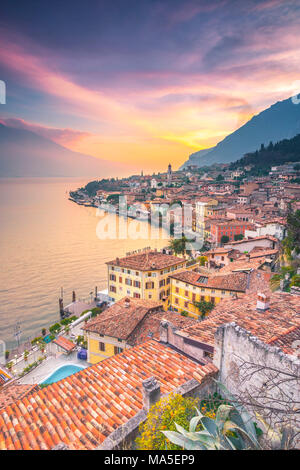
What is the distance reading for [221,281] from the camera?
65.2 ft

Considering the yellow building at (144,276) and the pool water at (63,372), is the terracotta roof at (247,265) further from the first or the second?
the pool water at (63,372)

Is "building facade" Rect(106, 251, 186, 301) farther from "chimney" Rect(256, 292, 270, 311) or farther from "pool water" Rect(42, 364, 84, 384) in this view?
"chimney" Rect(256, 292, 270, 311)

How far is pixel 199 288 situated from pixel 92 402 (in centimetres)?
1603

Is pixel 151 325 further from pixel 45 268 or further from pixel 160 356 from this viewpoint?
pixel 45 268

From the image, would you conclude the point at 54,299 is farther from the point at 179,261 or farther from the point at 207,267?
the point at 207,267

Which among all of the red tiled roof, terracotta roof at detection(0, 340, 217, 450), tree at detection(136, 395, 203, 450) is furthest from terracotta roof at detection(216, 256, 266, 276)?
tree at detection(136, 395, 203, 450)

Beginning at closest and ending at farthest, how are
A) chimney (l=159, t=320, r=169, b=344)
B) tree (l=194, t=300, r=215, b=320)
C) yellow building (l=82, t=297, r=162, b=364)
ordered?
chimney (l=159, t=320, r=169, b=344) → yellow building (l=82, t=297, r=162, b=364) → tree (l=194, t=300, r=215, b=320)

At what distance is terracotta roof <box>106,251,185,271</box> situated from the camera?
23136 millimetres

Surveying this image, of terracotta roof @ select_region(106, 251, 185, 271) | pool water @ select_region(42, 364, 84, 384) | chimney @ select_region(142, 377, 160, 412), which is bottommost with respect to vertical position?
pool water @ select_region(42, 364, 84, 384)

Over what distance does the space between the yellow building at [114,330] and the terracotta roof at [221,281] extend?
22.4ft

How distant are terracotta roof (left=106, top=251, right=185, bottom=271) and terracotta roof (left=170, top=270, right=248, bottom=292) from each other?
217cm

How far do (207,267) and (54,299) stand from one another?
1683 centimetres

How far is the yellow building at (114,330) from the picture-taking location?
1245cm

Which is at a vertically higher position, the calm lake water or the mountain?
the mountain
